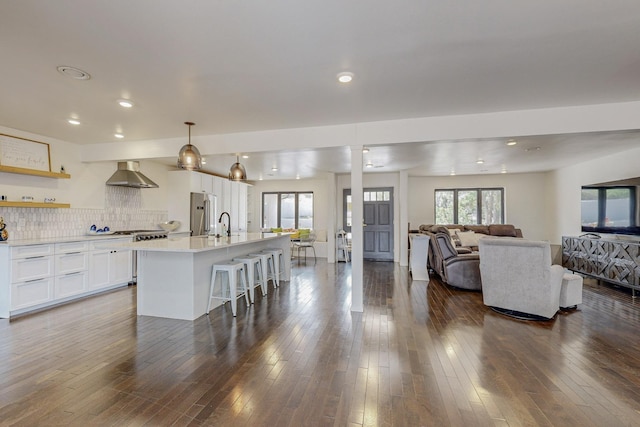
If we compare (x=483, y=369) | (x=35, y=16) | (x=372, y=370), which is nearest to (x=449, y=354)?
(x=483, y=369)

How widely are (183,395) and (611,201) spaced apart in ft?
23.3

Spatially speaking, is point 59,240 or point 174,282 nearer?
point 174,282

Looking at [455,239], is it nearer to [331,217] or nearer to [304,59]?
[331,217]

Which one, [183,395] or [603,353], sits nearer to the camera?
[183,395]

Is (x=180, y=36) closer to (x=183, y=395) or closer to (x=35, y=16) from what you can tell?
(x=35, y=16)

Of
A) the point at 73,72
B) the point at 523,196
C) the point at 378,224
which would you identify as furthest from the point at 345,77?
the point at 523,196

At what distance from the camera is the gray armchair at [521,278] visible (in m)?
3.50

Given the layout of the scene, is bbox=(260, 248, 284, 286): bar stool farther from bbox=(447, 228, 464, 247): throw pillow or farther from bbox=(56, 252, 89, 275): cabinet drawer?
bbox=(447, 228, 464, 247): throw pillow

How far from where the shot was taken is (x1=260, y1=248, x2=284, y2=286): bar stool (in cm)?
534

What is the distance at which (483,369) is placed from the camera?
243 cm

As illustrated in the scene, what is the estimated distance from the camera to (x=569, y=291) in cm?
390

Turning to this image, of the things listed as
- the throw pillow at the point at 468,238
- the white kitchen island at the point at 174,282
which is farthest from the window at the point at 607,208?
the white kitchen island at the point at 174,282

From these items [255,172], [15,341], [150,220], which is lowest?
[15,341]

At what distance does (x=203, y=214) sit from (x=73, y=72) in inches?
184
